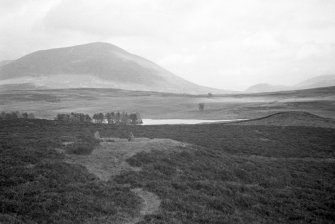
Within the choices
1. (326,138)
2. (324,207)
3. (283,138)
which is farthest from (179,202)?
(326,138)

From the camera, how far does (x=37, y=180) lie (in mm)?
18703

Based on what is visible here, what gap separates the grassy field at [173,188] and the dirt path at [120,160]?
563mm

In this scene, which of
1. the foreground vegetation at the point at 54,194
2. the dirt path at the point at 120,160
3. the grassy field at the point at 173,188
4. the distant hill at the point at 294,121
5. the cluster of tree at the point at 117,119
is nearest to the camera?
the foreground vegetation at the point at 54,194

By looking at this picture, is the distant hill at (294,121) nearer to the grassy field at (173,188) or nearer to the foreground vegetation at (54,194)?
the grassy field at (173,188)

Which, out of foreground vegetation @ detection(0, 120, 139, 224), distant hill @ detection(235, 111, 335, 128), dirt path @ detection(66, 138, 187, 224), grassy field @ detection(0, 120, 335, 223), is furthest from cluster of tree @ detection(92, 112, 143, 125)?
foreground vegetation @ detection(0, 120, 139, 224)

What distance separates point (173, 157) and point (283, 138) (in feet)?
104

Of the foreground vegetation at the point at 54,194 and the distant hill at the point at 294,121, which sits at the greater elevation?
the foreground vegetation at the point at 54,194

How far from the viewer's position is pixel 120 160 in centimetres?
2602

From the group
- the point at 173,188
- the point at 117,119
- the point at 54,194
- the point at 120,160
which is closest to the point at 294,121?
the point at 117,119

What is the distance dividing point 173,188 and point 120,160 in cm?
682

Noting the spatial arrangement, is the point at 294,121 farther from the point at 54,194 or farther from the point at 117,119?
the point at 54,194

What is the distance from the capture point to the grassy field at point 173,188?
50.9 feet

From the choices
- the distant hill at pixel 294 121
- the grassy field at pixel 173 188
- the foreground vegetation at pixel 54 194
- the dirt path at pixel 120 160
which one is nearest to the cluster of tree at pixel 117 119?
the distant hill at pixel 294 121

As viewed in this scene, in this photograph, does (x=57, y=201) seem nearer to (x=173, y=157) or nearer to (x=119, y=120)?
(x=173, y=157)
